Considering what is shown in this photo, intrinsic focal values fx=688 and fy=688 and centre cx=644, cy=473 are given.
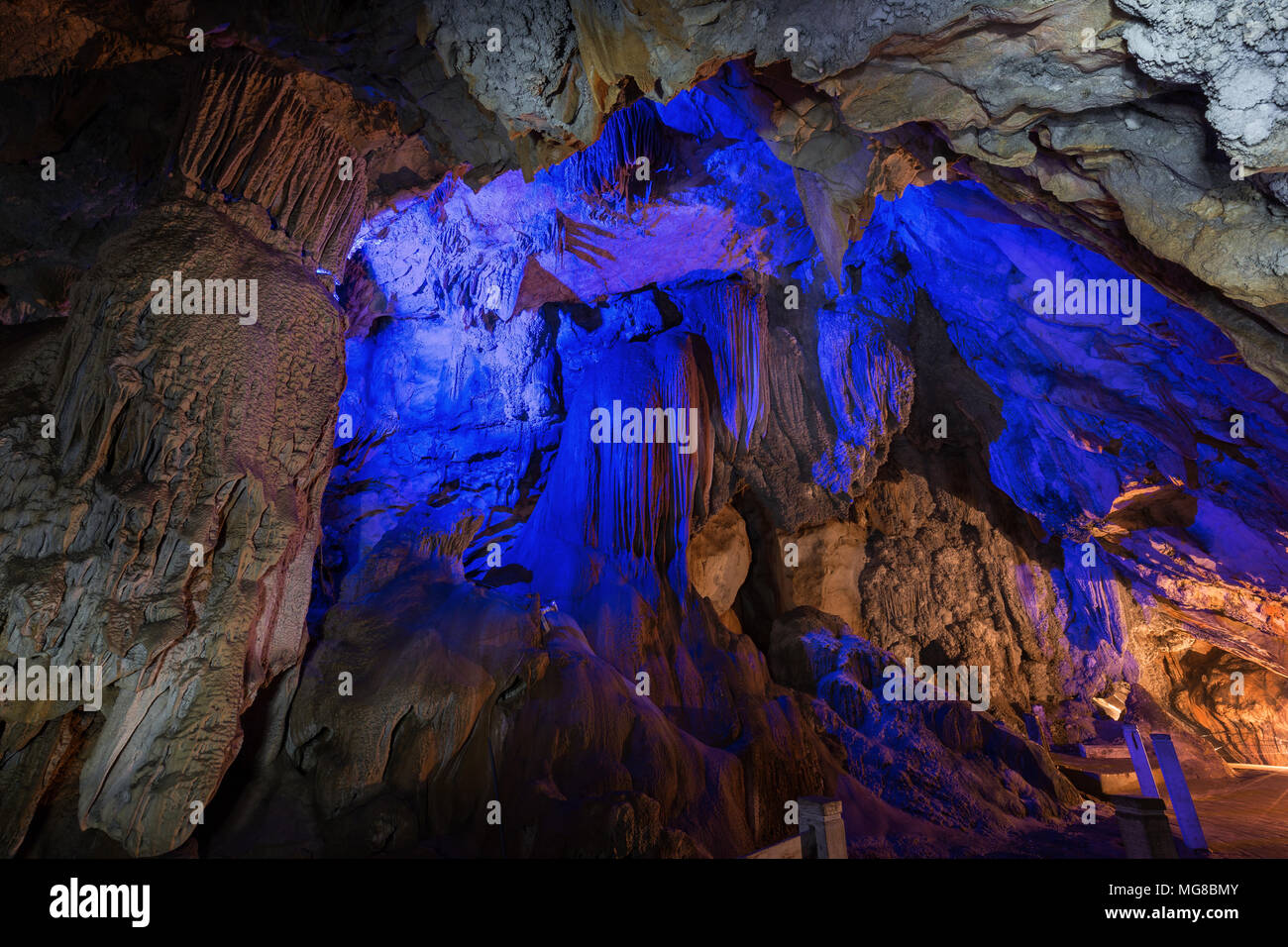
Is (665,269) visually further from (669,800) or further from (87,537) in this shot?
(87,537)

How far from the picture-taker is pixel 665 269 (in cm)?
898

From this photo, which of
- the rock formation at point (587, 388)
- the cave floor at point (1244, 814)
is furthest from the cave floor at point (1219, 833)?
the rock formation at point (587, 388)

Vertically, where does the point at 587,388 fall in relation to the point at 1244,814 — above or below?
above

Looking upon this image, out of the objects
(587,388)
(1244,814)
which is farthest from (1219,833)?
(587,388)

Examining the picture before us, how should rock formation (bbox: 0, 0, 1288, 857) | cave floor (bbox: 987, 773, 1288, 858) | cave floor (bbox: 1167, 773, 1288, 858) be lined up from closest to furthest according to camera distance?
rock formation (bbox: 0, 0, 1288, 857) < cave floor (bbox: 987, 773, 1288, 858) < cave floor (bbox: 1167, 773, 1288, 858)

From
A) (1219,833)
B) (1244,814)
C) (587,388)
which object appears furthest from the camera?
(587,388)

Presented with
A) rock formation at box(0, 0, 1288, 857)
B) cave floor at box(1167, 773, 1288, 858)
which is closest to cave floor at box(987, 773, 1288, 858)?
cave floor at box(1167, 773, 1288, 858)

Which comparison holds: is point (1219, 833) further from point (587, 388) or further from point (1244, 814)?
point (587, 388)

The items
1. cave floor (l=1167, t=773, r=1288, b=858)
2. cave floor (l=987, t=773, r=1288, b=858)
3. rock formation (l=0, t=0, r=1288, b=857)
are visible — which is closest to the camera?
rock formation (l=0, t=0, r=1288, b=857)

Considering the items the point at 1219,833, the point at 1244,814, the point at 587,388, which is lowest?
the point at 1244,814

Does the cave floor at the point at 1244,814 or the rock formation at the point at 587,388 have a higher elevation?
the rock formation at the point at 587,388

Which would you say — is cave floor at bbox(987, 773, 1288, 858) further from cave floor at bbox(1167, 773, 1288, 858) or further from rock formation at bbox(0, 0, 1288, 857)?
rock formation at bbox(0, 0, 1288, 857)

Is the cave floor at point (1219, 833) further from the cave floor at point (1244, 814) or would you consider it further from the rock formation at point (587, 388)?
the rock formation at point (587, 388)

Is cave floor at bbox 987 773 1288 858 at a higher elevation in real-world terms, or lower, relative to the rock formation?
lower
